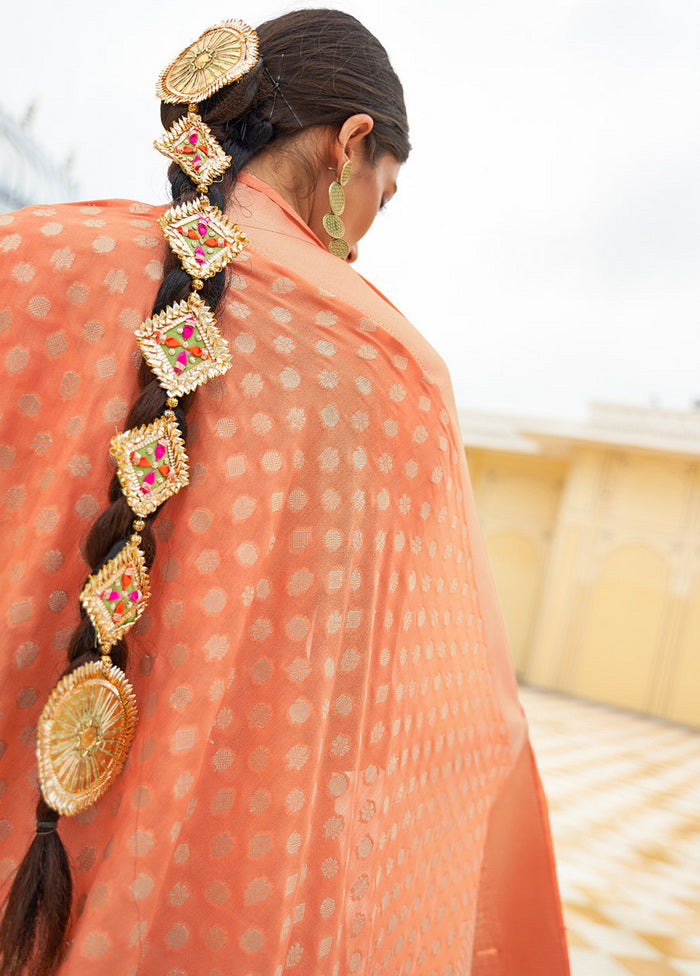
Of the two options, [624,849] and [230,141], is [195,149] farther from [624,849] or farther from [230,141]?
[624,849]

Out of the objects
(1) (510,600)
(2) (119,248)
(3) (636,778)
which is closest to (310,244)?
(2) (119,248)

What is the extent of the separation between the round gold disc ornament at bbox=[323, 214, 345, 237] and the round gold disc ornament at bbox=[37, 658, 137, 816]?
0.51 meters

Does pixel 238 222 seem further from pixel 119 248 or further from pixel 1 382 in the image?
pixel 1 382

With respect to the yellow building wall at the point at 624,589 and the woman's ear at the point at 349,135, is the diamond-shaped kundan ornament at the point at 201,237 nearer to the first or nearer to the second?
the woman's ear at the point at 349,135

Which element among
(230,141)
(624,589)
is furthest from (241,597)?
(624,589)

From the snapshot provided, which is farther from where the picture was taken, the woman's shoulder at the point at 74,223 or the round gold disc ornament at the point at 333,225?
the round gold disc ornament at the point at 333,225

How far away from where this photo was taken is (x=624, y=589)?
8773mm

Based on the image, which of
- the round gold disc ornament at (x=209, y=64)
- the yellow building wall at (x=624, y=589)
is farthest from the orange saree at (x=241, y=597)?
the yellow building wall at (x=624, y=589)

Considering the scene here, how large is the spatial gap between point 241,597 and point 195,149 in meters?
0.38

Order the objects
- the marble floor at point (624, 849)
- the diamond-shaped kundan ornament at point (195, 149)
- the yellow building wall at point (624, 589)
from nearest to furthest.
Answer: the diamond-shaped kundan ornament at point (195, 149)
the marble floor at point (624, 849)
the yellow building wall at point (624, 589)

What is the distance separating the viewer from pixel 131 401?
615mm

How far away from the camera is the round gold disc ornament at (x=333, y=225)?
852mm

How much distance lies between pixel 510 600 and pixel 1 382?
31.4 feet

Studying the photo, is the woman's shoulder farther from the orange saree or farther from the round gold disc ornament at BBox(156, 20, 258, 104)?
the round gold disc ornament at BBox(156, 20, 258, 104)
